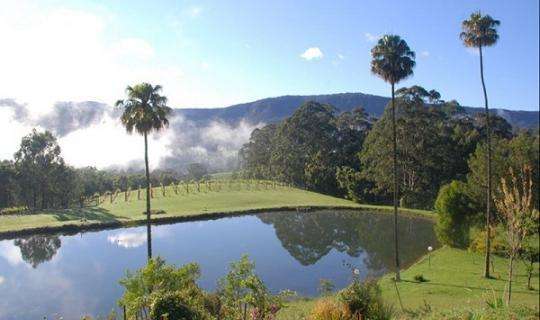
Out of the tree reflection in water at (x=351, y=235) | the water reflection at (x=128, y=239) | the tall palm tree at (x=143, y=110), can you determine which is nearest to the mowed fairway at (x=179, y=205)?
the water reflection at (x=128, y=239)

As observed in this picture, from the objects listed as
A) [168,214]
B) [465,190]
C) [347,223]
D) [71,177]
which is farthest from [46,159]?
[465,190]

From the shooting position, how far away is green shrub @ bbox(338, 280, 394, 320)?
13.2 metres

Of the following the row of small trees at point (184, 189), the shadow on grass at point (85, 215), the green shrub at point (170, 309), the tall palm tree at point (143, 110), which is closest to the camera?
the green shrub at point (170, 309)

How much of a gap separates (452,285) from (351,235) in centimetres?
2277

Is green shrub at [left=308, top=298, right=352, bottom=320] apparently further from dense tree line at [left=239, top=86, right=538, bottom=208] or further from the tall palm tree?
dense tree line at [left=239, top=86, right=538, bottom=208]

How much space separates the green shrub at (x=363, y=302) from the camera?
13156 millimetres

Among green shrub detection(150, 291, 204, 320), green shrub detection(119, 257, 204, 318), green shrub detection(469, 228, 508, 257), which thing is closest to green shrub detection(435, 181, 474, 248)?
green shrub detection(469, 228, 508, 257)

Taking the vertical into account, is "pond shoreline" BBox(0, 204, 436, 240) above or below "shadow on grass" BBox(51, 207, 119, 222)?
below

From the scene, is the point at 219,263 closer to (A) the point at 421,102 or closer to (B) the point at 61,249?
(B) the point at 61,249

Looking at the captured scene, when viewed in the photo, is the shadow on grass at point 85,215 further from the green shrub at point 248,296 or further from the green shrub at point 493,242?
the green shrub at point 248,296

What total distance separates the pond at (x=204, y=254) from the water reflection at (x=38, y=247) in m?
0.08

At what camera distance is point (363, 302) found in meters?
13.3

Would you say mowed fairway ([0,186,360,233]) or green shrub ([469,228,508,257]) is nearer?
green shrub ([469,228,508,257])

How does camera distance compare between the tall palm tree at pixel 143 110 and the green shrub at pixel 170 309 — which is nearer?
the green shrub at pixel 170 309
